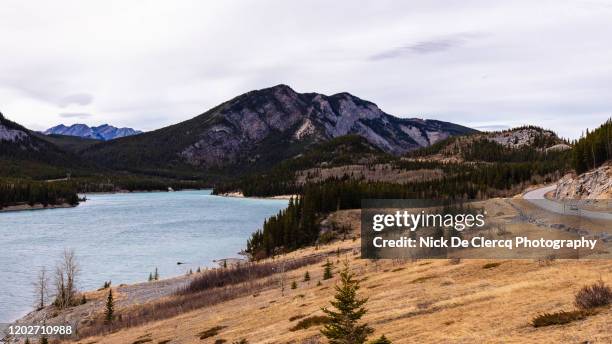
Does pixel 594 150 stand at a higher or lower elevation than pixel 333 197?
higher

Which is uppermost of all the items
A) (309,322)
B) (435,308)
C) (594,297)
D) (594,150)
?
(594,150)

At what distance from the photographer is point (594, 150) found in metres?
99.2

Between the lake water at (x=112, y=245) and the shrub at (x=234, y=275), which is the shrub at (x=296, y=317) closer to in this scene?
the shrub at (x=234, y=275)

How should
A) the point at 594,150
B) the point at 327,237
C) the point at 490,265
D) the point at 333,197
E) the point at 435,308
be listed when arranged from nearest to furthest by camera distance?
the point at 435,308, the point at 490,265, the point at 594,150, the point at 327,237, the point at 333,197

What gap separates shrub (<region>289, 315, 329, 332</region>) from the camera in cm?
2831

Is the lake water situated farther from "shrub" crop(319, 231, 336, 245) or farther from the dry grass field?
the dry grass field

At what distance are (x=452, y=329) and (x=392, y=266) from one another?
25.4 metres

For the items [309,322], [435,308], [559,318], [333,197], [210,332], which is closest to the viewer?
[559,318]

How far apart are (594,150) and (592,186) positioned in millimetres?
20532

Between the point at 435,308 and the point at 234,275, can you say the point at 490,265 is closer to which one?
the point at 435,308

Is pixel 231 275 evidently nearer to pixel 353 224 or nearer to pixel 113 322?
pixel 113 322

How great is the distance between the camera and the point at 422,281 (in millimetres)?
33031

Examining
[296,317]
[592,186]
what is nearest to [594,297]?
[296,317]

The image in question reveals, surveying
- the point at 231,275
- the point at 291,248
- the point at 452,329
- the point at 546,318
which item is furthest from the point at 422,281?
the point at 291,248
